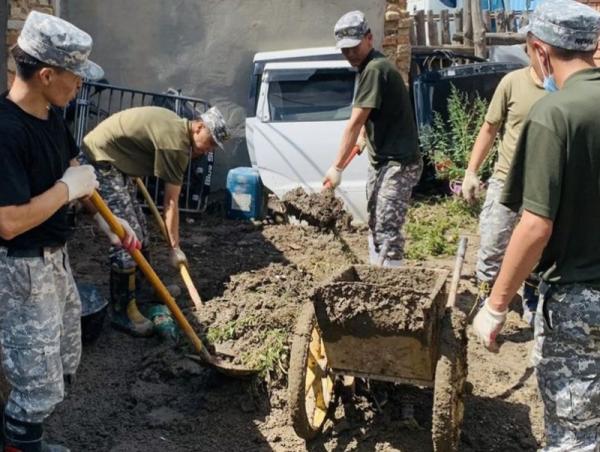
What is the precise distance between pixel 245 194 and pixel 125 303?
10.2ft

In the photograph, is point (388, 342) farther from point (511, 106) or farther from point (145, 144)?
point (145, 144)

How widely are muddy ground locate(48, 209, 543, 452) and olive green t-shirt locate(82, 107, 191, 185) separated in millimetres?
997

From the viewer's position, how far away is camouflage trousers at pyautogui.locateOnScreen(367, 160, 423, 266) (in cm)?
573

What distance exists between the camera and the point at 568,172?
281 cm

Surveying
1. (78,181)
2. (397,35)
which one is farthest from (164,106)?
(78,181)

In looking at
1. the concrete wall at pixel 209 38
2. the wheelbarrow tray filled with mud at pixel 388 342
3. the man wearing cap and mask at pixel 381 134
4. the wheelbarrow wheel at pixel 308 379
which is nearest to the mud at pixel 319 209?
the concrete wall at pixel 209 38

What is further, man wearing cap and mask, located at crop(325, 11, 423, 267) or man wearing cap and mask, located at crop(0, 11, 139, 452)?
man wearing cap and mask, located at crop(325, 11, 423, 267)

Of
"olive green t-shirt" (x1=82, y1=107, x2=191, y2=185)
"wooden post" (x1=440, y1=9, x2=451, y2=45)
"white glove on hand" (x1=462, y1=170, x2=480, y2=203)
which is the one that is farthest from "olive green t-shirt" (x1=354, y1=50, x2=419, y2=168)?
"wooden post" (x1=440, y1=9, x2=451, y2=45)

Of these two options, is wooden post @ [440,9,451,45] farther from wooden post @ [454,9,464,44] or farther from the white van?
the white van

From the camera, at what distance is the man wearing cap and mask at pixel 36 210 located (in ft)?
10.4

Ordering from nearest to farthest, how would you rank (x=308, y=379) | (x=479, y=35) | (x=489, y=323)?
(x=489, y=323) → (x=308, y=379) → (x=479, y=35)

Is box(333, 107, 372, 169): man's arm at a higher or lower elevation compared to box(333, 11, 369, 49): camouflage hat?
lower

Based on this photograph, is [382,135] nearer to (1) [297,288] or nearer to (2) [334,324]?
(1) [297,288]

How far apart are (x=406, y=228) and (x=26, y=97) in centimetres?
519
